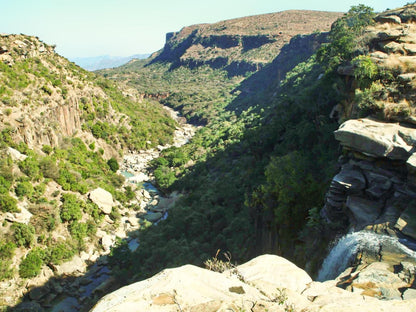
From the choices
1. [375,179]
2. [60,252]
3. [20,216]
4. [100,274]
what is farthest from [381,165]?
[20,216]

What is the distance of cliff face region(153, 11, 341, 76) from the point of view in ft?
383

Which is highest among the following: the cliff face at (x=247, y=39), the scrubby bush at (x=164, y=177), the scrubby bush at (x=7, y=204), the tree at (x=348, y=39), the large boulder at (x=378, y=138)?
the cliff face at (x=247, y=39)

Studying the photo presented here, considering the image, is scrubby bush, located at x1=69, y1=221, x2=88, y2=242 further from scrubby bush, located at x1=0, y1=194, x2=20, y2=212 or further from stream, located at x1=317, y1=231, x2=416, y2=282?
stream, located at x1=317, y1=231, x2=416, y2=282

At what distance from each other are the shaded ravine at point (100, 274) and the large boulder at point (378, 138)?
73.3ft

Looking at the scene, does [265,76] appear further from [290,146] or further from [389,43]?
[389,43]

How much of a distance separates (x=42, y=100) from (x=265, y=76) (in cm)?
6750

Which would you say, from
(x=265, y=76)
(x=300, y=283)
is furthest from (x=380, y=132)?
(x=265, y=76)

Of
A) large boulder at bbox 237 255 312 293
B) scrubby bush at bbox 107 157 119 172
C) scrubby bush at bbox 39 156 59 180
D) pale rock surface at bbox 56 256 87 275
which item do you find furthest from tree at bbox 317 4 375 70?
scrubby bush at bbox 107 157 119 172

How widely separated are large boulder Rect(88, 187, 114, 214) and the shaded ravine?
98.2 inches

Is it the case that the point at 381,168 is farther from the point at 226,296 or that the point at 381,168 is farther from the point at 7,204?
the point at 7,204

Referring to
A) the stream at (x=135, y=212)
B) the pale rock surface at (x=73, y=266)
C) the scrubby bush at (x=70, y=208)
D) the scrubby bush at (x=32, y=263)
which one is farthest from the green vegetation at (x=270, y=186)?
the scrubby bush at (x=70, y=208)

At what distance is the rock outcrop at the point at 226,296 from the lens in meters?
6.66

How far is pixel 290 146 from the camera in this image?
1080 inches

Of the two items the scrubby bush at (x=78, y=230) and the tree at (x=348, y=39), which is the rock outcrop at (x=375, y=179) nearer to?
the tree at (x=348, y=39)
